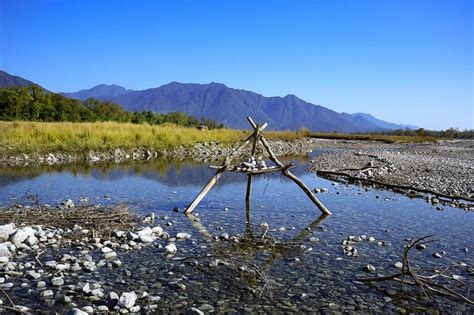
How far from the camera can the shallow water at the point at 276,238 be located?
7.34m

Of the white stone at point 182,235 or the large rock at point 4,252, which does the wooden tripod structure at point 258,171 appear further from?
the large rock at point 4,252

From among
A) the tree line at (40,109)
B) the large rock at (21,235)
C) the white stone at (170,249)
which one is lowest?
the white stone at (170,249)

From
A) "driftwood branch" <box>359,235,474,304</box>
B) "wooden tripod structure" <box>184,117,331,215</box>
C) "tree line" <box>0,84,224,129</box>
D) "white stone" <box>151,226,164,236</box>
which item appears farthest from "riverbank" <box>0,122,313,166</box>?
"driftwood branch" <box>359,235,474,304</box>

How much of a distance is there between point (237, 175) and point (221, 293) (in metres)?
18.4

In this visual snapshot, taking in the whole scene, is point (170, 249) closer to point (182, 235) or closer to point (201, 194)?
point (182, 235)

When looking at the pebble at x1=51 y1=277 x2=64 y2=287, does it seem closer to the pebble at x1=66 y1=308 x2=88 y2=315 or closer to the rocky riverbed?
the pebble at x1=66 y1=308 x2=88 y2=315

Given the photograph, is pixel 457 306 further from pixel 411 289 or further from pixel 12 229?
pixel 12 229

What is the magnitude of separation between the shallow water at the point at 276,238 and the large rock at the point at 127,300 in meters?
0.57

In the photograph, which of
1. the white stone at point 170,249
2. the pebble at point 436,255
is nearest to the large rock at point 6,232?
the white stone at point 170,249

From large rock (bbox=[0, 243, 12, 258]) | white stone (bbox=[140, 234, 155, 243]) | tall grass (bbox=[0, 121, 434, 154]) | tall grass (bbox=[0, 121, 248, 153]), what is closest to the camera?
large rock (bbox=[0, 243, 12, 258])

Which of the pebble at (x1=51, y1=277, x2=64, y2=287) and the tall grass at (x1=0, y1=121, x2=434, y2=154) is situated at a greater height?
the tall grass at (x1=0, y1=121, x2=434, y2=154)

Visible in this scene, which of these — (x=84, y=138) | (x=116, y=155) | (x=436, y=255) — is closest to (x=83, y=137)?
(x=84, y=138)

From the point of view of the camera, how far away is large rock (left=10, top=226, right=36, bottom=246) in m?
9.27

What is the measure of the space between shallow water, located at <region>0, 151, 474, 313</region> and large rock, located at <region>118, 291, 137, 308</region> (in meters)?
0.57
